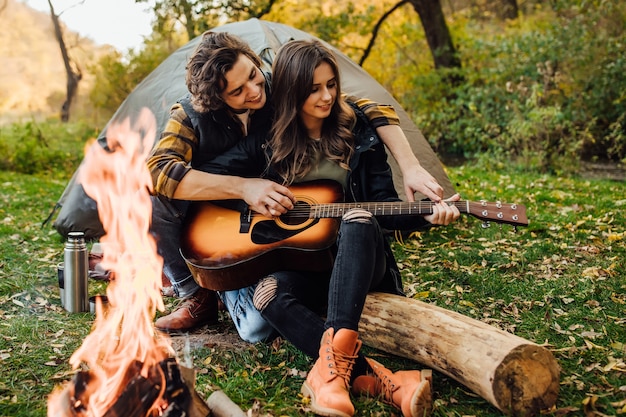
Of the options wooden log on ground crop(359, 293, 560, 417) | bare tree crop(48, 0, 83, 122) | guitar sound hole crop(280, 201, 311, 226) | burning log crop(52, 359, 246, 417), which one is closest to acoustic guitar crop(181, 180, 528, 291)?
guitar sound hole crop(280, 201, 311, 226)

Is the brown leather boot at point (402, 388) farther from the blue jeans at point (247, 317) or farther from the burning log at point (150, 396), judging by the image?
the burning log at point (150, 396)

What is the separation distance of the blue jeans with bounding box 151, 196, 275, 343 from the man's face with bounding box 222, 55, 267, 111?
1.88 ft

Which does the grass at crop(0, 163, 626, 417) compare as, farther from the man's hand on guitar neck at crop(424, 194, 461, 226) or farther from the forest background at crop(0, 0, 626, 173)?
the forest background at crop(0, 0, 626, 173)

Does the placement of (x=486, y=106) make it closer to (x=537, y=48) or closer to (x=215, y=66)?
(x=537, y=48)

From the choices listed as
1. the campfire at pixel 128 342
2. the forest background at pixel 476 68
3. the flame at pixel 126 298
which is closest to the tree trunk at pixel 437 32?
the forest background at pixel 476 68

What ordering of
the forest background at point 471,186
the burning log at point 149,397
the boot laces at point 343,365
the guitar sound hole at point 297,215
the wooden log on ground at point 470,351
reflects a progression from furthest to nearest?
the guitar sound hole at point 297,215
the forest background at point 471,186
the boot laces at point 343,365
the wooden log on ground at point 470,351
the burning log at point 149,397

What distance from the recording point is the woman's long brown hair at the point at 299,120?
2.87 m

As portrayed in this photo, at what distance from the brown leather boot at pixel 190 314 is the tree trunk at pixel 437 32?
8.60 metres

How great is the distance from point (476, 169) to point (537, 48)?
236cm

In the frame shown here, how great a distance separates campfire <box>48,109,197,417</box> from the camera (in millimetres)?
2014

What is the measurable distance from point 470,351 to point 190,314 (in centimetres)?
152

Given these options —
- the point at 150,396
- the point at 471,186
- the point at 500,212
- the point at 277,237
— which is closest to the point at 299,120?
the point at 277,237

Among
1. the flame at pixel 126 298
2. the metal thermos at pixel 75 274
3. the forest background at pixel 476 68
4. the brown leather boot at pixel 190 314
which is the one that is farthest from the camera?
the forest background at pixel 476 68

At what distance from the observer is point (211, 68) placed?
293 centimetres
